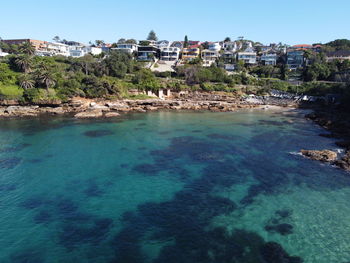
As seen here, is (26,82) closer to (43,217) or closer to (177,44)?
(43,217)

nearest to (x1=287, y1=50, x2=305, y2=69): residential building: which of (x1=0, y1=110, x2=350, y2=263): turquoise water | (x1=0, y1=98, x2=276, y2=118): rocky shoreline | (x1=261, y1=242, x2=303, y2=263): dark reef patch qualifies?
(x1=0, y1=98, x2=276, y2=118): rocky shoreline

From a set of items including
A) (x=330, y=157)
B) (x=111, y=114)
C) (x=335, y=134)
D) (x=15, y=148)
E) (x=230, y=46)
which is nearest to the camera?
(x=330, y=157)

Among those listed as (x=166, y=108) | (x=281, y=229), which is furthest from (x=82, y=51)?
(x=281, y=229)

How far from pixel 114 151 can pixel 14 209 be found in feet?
50.6

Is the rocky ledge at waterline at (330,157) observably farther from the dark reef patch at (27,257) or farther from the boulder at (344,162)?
the dark reef patch at (27,257)

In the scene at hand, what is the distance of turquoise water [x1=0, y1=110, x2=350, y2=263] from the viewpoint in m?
15.9

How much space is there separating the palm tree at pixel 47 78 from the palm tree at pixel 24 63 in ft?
33.9

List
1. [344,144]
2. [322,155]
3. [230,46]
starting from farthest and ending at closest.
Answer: [230,46] → [344,144] → [322,155]

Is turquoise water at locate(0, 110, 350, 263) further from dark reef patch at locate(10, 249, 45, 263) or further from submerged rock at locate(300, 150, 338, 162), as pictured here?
submerged rock at locate(300, 150, 338, 162)

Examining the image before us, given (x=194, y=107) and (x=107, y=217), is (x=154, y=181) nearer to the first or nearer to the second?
(x=107, y=217)

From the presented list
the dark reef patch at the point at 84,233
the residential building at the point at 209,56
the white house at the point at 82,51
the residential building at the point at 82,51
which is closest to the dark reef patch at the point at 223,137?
the dark reef patch at the point at 84,233

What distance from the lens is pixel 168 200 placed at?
71.5 feet

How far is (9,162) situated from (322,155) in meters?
38.7

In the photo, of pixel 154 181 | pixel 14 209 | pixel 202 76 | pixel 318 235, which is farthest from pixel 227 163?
pixel 202 76
